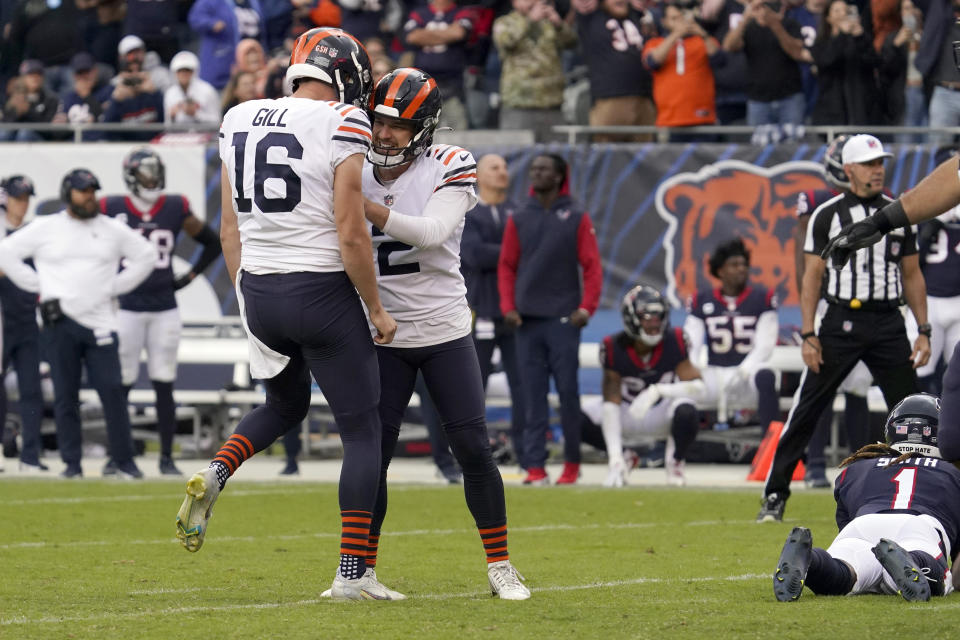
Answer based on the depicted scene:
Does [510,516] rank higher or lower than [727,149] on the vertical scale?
lower

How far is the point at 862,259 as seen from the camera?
930 centimetres

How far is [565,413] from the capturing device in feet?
38.6

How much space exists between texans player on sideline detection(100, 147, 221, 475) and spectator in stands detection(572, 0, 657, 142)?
4.42 meters

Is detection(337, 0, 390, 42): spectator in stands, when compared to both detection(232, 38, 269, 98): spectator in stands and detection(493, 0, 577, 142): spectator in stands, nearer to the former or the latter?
detection(232, 38, 269, 98): spectator in stands

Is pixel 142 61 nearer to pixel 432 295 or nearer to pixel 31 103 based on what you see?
pixel 31 103

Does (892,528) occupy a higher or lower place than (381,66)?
lower

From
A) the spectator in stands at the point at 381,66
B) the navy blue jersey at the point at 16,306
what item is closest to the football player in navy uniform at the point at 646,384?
the spectator in stands at the point at 381,66

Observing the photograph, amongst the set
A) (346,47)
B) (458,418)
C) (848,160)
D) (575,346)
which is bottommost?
(575,346)

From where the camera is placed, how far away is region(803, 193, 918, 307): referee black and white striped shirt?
9219 millimetres

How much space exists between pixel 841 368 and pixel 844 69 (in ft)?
19.9

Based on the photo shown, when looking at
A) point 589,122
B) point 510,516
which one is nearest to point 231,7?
point 589,122

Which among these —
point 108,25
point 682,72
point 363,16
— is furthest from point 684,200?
point 108,25

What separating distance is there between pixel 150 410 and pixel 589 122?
488 centimetres

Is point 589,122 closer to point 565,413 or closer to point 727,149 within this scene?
point 727,149
